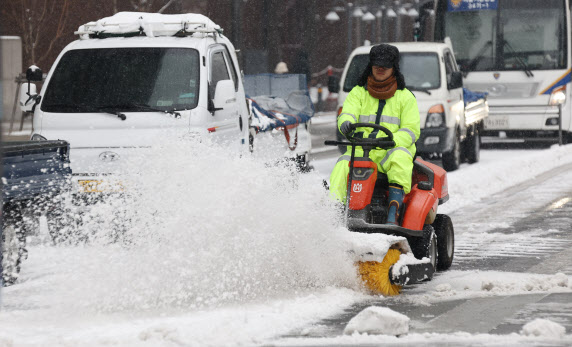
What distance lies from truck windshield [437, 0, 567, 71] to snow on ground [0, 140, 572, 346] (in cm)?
1449

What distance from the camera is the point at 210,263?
727cm

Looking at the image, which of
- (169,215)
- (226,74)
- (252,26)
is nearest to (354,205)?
(169,215)

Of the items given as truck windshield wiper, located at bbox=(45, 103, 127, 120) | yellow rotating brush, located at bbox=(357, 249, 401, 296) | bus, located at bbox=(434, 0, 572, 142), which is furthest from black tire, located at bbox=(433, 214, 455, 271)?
bus, located at bbox=(434, 0, 572, 142)

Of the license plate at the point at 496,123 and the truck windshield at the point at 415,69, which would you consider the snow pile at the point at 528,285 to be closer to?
the truck windshield at the point at 415,69

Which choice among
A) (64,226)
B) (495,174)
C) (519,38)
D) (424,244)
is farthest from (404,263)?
(519,38)

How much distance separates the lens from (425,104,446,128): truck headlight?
17.1m

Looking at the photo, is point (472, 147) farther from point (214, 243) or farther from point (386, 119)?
point (214, 243)

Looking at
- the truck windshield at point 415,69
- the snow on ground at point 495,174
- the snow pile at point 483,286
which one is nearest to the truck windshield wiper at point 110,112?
the snow pile at point 483,286

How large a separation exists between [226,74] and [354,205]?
13.7 feet

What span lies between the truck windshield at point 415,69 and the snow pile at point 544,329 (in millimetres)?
11227

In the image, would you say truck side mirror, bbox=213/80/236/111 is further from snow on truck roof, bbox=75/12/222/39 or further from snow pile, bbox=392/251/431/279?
snow pile, bbox=392/251/431/279

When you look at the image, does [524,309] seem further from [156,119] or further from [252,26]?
[252,26]

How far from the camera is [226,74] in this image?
1160 cm

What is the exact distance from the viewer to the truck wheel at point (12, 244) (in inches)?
326
